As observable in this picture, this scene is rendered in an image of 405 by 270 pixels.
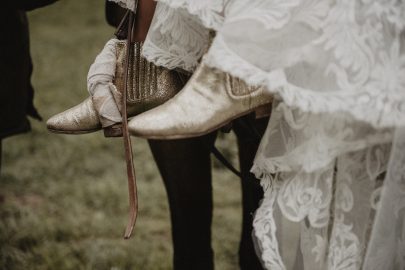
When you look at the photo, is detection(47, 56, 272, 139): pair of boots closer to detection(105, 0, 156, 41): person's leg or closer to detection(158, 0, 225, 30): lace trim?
detection(158, 0, 225, 30): lace trim

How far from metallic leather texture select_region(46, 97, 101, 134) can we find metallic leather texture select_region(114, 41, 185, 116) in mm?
58

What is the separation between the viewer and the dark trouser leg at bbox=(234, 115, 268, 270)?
1101mm

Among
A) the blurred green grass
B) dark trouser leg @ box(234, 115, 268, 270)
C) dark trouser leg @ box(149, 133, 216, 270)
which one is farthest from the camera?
the blurred green grass

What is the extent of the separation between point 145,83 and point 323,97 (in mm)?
341

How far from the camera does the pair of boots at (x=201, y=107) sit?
812 millimetres

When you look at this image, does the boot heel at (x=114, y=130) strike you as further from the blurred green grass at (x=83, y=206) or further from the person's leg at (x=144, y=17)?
the blurred green grass at (x=83, y=206)

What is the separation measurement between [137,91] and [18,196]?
6.11 ft

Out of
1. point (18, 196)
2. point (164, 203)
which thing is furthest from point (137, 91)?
point (18, 196)

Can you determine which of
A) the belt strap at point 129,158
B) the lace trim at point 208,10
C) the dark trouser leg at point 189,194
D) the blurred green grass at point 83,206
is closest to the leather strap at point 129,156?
the belt strap at point 129,158

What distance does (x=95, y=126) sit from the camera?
0.97 m

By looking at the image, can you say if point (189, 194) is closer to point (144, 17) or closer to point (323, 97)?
point (144, 17)

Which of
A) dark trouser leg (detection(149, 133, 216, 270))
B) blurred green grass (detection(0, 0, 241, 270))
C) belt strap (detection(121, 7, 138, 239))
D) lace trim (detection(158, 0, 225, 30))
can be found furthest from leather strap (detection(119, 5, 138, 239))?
blurred green grass (detection(0, 0, 241, 270))

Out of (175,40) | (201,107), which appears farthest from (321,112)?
(175,40)

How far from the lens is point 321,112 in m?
0.77
